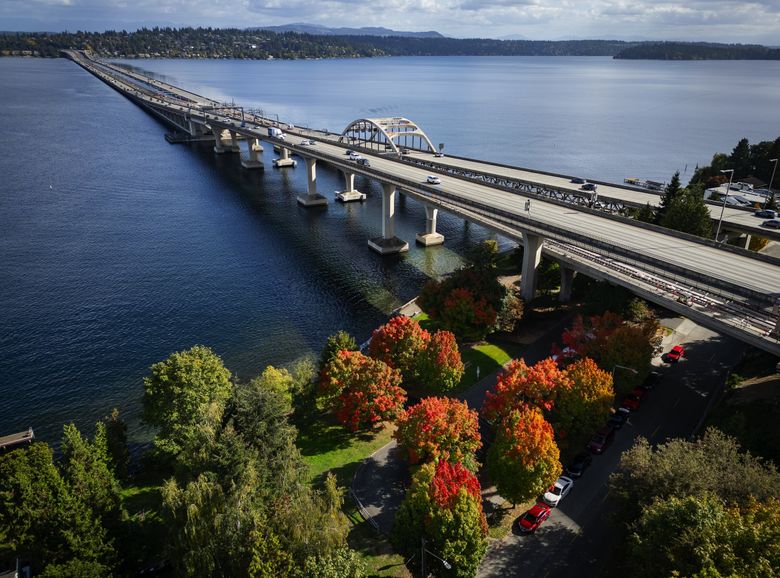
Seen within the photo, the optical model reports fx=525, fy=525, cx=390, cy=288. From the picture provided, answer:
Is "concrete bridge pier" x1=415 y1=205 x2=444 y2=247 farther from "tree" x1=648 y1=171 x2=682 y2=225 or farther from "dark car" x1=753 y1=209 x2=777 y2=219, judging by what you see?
"dark car" x1=753 y1=209 x2=777 y2=219

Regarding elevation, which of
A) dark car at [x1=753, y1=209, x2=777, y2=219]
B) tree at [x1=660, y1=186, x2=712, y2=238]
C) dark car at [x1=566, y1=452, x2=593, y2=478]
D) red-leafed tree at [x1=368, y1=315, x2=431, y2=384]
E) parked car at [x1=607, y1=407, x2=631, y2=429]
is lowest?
dark car at [x1=566, y1=452, x2=593, y2=478]

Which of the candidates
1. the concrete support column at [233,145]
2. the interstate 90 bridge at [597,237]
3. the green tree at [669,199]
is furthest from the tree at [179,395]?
the concrete support column at [233,145]

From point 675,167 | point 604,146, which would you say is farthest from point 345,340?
point 604,146

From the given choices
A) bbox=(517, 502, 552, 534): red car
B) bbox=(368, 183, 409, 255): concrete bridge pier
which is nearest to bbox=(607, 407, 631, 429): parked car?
bbox=(517, 502, 552, 534): red car

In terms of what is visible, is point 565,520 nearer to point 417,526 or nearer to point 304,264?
point 417,526

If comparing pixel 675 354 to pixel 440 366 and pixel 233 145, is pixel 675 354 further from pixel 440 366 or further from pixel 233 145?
pixel 233 145

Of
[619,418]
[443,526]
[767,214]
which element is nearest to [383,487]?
[443,526]

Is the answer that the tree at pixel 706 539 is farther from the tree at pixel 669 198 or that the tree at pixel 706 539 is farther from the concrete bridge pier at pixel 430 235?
the concrete bridge pier at pixel 430 235
